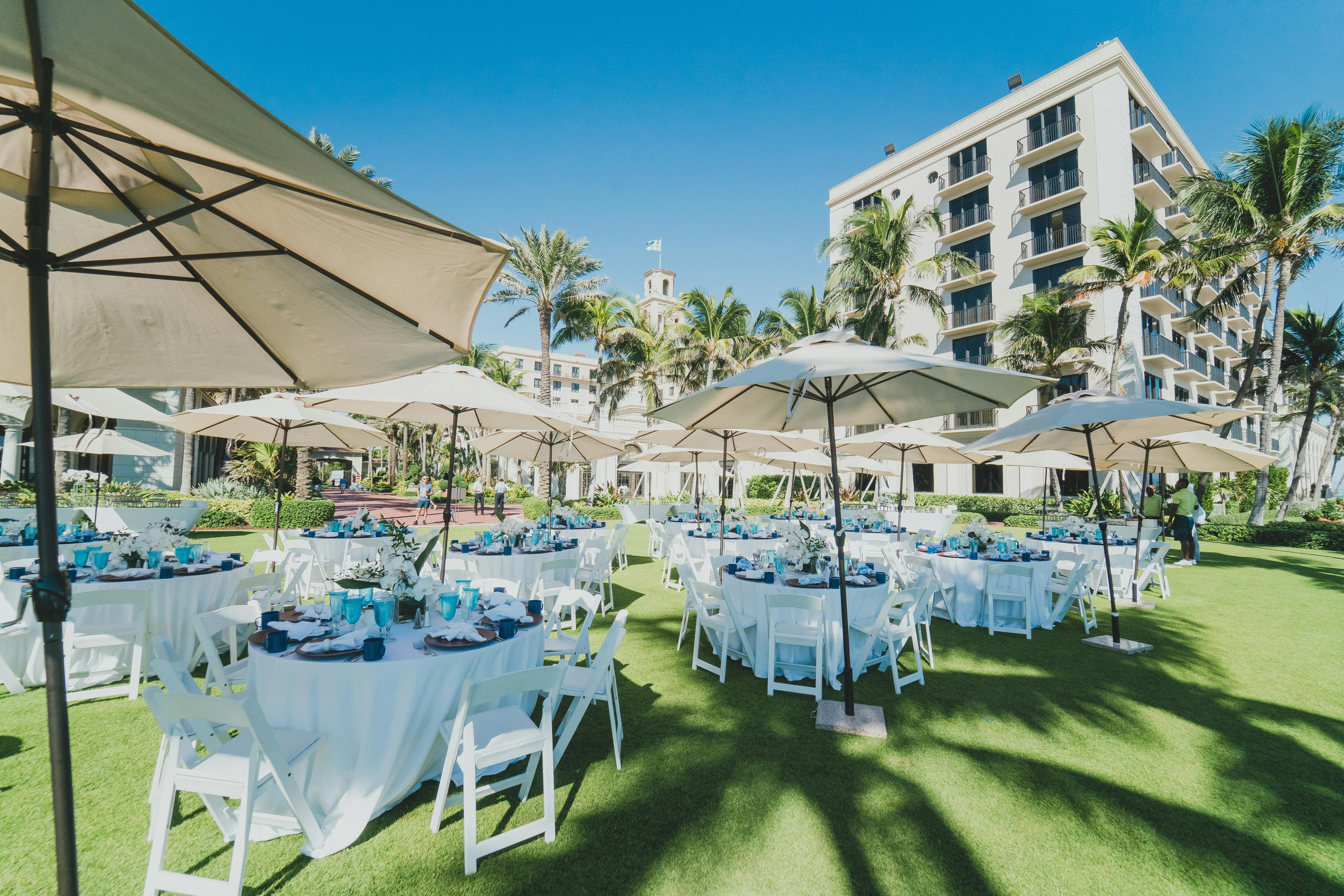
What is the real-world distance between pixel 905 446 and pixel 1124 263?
16.7 metres

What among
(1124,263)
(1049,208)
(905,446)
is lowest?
(905,446)

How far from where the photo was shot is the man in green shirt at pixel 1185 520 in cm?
1262

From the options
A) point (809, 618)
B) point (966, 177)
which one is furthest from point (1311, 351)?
point (809, 618)

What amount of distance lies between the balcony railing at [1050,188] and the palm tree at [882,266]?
5.80m

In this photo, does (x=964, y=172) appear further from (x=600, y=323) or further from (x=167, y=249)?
(x=167, y=249)

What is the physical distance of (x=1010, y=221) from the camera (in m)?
29.8

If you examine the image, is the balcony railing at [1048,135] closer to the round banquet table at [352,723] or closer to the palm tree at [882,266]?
the palm tree at [882,266]

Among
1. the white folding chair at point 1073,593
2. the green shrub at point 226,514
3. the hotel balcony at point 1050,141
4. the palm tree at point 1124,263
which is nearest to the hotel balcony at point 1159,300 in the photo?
the palm tree at point 1124,263

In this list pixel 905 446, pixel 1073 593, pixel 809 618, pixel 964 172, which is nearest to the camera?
pixel 809 618

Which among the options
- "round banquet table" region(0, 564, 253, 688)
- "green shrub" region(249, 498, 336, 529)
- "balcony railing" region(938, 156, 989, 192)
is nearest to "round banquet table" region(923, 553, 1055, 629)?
"round banquet table" region(0, 564, 253, 688)

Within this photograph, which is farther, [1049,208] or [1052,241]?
[1049,208]

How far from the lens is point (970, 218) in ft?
103

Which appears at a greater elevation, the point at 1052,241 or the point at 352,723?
the point at 1052,241

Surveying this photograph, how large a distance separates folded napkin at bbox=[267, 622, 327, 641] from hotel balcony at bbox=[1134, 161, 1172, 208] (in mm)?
35030
